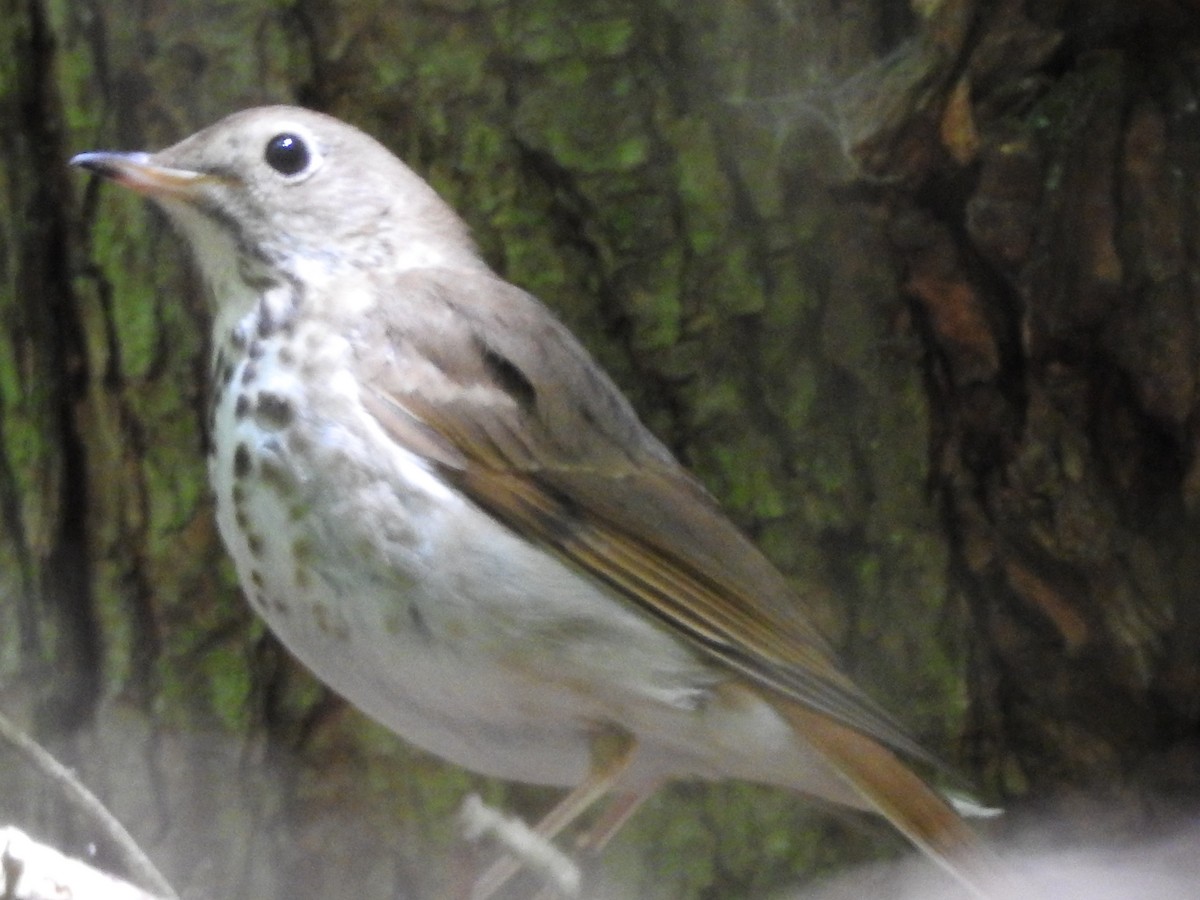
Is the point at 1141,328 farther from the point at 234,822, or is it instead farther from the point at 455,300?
the point at 234,822

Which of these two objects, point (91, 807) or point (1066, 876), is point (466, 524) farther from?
point (1066, 876)

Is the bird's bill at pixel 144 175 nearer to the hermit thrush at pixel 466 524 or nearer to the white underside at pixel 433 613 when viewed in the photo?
the hermit thrush at pixel 466 524

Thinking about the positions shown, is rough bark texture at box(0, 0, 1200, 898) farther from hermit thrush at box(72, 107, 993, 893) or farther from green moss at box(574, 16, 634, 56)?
hermit thrush at box(72, 107, 993, 893)

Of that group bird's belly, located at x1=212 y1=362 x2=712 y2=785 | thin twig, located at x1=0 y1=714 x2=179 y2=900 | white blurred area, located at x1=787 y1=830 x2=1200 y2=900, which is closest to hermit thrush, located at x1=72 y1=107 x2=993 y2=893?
bird's belly, located at x1=212 y1=362 x2=712 y2=785

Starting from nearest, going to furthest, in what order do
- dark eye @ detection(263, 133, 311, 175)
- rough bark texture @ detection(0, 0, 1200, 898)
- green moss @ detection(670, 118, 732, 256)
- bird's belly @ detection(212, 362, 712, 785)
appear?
1. bird's belly @ detection(212, 362, 712, 785)
2. dark eye @ detection(263, 133, 311, 175)
3. rough bark texture @ detection(0, 0, 1200, 898)
4. green moss @ detection(670, 118, 732, 256)

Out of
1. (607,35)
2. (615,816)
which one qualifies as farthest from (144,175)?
(615,816)

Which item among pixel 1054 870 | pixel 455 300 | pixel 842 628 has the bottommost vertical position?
pixel 1054 870

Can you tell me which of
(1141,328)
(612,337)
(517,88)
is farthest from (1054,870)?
(517,88)
